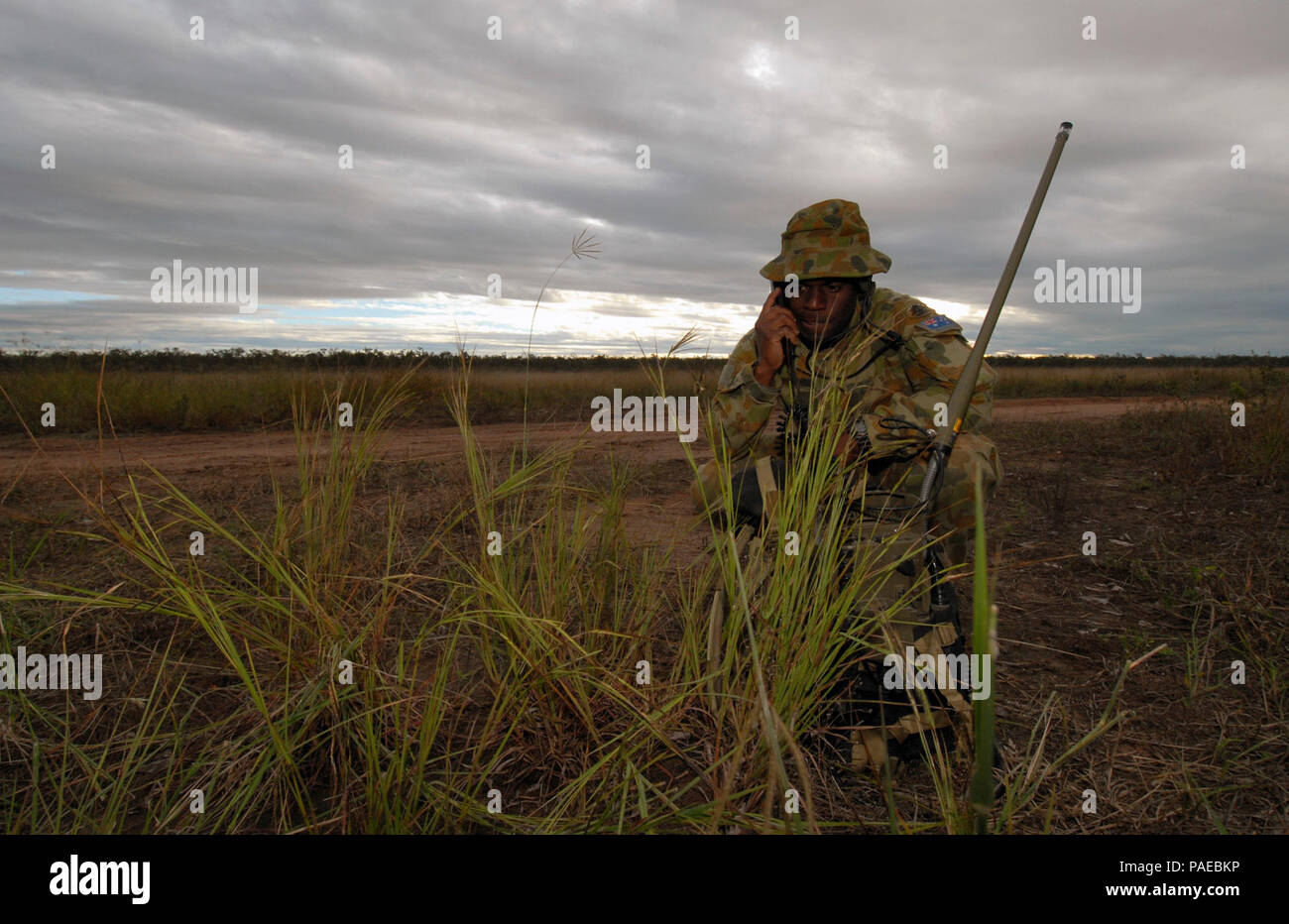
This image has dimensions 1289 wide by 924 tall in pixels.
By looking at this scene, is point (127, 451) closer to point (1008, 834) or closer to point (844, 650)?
point (844, 650)

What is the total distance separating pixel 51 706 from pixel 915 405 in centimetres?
301

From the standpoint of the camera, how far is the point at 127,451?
638 centimetres

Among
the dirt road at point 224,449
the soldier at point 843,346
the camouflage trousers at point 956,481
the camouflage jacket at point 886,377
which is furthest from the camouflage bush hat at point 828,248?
the dirt road at point 224,449

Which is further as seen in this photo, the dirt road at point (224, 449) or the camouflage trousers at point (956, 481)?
the dirt road at point (224, 449)

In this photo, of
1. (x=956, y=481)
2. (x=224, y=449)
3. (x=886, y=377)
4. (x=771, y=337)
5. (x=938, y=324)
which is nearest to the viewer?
(x=956, y=481)

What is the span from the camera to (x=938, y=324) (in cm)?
309

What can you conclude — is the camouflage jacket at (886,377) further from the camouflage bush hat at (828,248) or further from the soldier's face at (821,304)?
the camouflage bush hat at (828,248)

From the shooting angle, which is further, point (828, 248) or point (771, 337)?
point (828, 248)

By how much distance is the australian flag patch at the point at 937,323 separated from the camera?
3064mm

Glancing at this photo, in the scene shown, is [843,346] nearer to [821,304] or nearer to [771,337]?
[821,304]

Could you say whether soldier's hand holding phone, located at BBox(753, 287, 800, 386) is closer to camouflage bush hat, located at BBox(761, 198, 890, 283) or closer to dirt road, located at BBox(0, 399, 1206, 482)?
camouflage bush hat, located at BBox(761, 198, 890, 283)

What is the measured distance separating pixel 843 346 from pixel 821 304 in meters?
0.20

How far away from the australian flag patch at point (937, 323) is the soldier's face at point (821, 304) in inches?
11.7

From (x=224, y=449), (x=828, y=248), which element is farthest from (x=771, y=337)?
(x=224, y=449)
